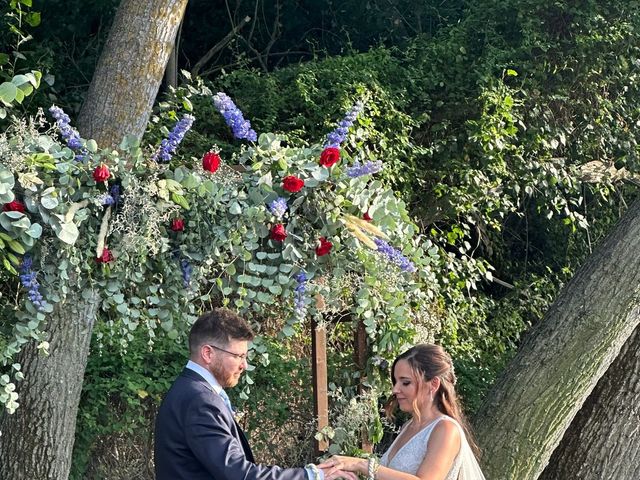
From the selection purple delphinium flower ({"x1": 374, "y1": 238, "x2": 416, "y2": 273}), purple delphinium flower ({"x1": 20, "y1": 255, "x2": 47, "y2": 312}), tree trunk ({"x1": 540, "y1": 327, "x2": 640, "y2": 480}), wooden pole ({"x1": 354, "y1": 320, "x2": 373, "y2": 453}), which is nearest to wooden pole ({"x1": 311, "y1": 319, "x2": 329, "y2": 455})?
wooden pole ({"x1": 354, "y1": 320, "x2": 373, "y2": 453})

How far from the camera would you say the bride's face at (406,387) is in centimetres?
381

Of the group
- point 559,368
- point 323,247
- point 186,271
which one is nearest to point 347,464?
point 323,247

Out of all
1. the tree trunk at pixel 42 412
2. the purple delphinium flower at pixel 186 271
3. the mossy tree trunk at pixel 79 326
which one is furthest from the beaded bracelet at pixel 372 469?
the tree trunk at pixel 42 412

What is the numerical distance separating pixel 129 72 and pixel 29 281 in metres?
1.90

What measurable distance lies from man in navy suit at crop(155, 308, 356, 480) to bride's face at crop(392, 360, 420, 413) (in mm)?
553

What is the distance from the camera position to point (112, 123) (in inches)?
202

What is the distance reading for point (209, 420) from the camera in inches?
126

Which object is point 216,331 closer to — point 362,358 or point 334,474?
point 334,474

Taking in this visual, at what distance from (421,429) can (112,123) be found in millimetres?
2351

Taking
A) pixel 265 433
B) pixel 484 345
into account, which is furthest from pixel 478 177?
pixel 265 433

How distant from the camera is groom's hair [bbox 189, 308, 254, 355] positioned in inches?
132

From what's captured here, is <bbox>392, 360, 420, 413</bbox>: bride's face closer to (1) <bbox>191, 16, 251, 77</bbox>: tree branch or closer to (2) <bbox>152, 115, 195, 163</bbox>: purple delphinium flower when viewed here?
(2) <bbox>152, 115, 195, 163</bbox>: purple delphinium flower

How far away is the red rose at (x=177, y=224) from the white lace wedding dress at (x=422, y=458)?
3.85 feet

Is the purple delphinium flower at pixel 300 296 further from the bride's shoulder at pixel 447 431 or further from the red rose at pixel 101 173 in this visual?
the red rose at pixel 101 173
